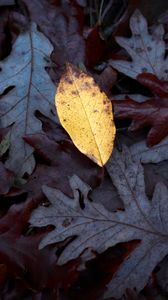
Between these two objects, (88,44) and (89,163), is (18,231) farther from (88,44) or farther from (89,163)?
(88,44)

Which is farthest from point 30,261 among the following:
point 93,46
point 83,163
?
point 93,46

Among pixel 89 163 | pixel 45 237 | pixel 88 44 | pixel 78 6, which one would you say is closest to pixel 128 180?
pixel 89 163

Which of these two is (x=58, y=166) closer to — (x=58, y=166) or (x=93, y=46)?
(x=58, y=166)

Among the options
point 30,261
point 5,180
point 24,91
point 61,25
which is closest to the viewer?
point 30,261

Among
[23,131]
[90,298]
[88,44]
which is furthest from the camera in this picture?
[88,44]

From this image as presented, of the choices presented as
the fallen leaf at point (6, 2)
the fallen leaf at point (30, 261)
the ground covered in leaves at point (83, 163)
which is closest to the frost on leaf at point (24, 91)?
the ground covered in leaves at point (83, 163)

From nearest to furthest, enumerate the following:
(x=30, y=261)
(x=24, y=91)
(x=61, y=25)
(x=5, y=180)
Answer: (x=30, y=261), (x=5, y=180), (x=24, y=91), (x=61, y=25)
